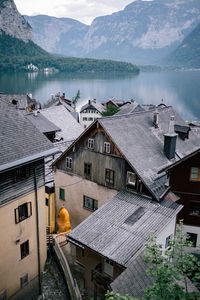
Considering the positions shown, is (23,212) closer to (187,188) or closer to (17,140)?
(17,140)

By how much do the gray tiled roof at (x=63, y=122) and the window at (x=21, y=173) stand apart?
26366mm

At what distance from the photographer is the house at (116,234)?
15.9m

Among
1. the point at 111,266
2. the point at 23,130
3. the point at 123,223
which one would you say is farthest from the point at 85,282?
the point at 23,130

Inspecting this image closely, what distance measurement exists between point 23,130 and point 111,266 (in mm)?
9704

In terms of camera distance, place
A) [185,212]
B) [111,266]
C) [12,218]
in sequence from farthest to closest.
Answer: [185,212], [111,266], [12,218]

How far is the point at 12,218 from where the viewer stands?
48.9 ft

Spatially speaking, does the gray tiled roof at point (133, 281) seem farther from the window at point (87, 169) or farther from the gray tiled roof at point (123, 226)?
the window at point (87, 169)

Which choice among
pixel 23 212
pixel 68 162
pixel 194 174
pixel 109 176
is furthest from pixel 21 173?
pixel 194 174

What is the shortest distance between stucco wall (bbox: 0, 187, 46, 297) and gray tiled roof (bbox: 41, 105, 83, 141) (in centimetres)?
2575

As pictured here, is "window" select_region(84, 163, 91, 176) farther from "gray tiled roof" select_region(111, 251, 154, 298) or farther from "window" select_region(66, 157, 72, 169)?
"gray tiled roof" select_region(111, 251, 154, 298)

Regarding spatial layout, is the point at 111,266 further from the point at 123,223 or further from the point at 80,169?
the point at 80,169

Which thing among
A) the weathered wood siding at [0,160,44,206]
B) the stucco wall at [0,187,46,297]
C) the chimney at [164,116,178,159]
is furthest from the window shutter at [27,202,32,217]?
the chimney at [164,116,178,159]

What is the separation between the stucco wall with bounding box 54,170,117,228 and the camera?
78.3ft

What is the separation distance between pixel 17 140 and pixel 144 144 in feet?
38.1
